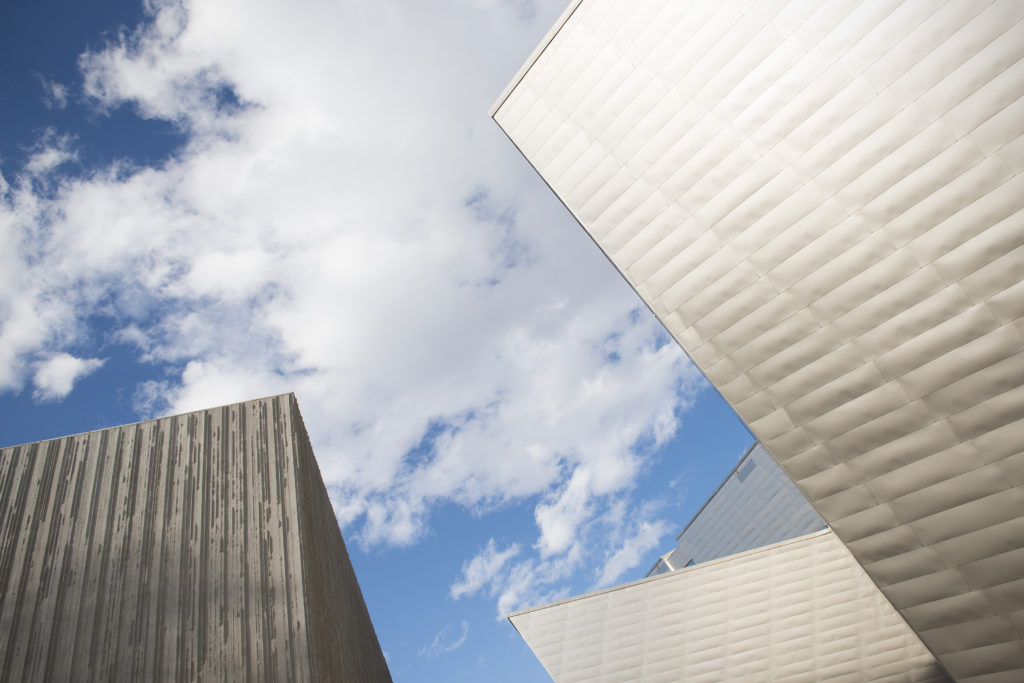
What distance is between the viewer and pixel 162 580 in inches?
217

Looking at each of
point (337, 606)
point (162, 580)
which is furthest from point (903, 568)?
point (162, 580)

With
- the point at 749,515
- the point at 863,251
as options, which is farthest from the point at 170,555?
the point at 749,515

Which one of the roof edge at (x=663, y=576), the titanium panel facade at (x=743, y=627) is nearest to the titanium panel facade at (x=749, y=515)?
the roof edge at (x=663, y=576)

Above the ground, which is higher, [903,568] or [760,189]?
[760,189]

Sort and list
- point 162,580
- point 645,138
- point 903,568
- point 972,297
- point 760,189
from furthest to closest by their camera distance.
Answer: point 645,138, point 760,189, point 903,568, point 972,297, point 162,580

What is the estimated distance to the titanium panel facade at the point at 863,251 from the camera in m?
6.76

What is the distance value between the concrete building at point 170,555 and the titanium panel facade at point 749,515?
73.0ft

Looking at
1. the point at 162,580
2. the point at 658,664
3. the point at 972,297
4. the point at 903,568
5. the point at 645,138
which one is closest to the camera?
the point at 162,580

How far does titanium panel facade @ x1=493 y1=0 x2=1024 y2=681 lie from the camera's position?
22.2ft

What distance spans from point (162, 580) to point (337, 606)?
2.24m

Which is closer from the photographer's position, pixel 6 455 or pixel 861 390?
pixel 6 455

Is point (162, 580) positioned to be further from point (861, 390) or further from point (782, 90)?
point (782, 90)

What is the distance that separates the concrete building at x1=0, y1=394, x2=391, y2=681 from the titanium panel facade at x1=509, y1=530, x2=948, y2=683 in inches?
401

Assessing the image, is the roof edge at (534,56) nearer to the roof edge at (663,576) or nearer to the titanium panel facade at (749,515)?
the roof edge at (663,576)
